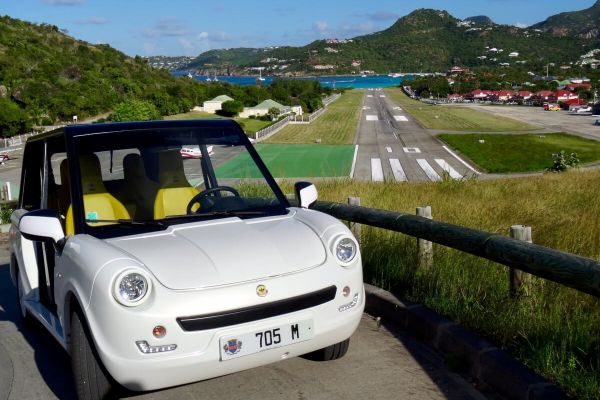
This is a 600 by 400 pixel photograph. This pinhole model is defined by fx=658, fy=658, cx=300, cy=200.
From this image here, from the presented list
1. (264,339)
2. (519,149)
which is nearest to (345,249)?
(264,339)

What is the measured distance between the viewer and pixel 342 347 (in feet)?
15.1

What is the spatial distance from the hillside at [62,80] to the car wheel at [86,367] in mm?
85559

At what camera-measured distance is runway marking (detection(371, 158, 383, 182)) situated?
49.3 meters

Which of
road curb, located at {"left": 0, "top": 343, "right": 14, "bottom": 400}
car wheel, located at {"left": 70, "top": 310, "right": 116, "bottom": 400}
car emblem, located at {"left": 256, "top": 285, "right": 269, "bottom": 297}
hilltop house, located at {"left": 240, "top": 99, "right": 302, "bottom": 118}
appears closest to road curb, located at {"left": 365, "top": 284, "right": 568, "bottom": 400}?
car emblem, located at {"left": 256, "top": 285, "right": 269, "bottom": 297}

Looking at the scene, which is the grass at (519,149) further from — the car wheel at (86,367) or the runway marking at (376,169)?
the car wheel at (86,367)

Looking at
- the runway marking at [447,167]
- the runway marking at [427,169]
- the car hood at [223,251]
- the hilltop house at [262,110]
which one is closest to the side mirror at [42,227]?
the car hood at [223,251]

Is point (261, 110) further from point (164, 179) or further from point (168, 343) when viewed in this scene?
point (168, 343)

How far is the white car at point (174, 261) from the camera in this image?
3.59 metres

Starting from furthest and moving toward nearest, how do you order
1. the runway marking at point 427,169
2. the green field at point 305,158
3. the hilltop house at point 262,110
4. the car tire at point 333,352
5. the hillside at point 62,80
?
the hilltop house at point 262,110
the hillside at point 62,80
the green field at point 305,158
the runway marking at point 427,169
the car tire at point 333,352

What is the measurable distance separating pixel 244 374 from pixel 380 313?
1.69 metres

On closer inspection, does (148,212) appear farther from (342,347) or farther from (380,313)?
(380,313)

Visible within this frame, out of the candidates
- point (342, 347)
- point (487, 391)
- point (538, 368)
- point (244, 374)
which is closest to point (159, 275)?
point (244, 374)

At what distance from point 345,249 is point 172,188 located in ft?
5.05

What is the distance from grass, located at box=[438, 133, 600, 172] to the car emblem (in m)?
51.5
